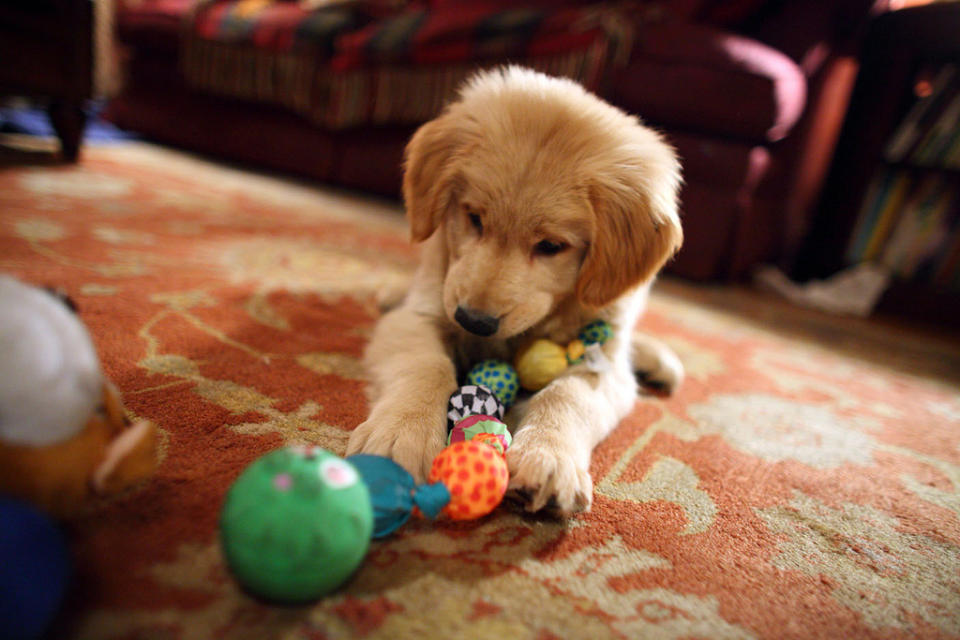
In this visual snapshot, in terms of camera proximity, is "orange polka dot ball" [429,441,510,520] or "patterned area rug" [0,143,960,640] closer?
"patterned area rug" [0,143,960,640]

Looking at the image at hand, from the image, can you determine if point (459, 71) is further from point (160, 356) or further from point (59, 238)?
point (160, 356)

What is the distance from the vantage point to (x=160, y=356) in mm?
1299

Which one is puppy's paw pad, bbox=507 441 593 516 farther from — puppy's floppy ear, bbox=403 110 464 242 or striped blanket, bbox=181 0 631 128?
striped blanket, bbox=181 0 631 128

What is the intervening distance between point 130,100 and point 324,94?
245 centimetres

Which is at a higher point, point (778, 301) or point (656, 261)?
point (656, 261)

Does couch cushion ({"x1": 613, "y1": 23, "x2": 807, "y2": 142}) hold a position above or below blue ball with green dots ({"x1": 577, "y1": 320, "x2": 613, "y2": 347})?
above

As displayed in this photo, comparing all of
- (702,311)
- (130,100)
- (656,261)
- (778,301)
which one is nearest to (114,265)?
(656,261)

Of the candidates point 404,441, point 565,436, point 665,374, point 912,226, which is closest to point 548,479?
point 565,436

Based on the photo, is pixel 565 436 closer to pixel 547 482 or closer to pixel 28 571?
pixel 547 482

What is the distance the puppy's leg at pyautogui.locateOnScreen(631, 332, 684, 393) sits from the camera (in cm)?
174

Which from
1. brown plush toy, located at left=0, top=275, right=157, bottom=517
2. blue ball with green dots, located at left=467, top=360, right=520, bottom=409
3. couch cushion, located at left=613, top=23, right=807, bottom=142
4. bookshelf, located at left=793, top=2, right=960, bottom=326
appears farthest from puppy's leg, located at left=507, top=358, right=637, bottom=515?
bookshelf, located at left=793, top=2, right=960, bottom=326

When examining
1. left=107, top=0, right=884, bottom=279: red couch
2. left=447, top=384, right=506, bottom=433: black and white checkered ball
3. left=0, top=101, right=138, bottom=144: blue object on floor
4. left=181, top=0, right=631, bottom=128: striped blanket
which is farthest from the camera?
left=0, top=101, right=138, bottom=144: blue object on floor

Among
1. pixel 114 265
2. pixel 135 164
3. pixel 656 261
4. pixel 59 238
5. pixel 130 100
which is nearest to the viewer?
pixel 656 261

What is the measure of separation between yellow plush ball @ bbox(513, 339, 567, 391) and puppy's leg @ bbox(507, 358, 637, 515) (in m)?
0.06
